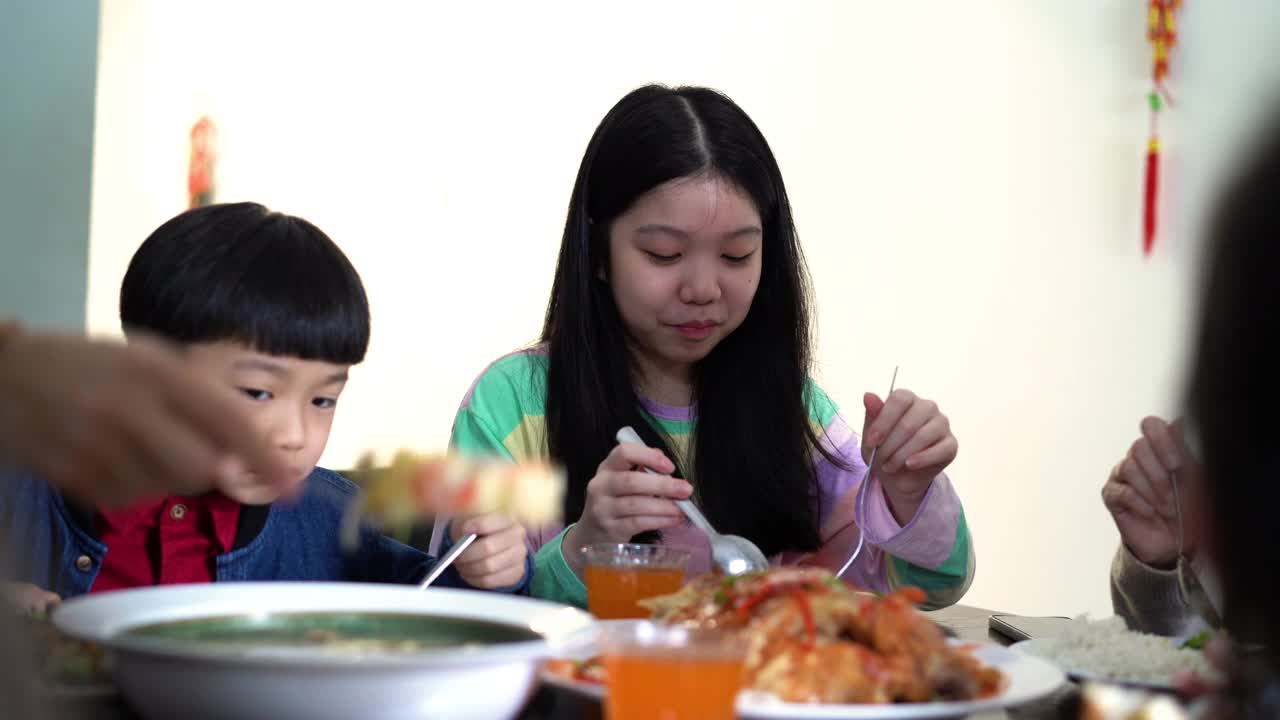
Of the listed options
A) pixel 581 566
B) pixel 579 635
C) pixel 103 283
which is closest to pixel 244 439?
pixel 579 635

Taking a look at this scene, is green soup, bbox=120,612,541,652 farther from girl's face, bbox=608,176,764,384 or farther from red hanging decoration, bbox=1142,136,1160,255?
red hanging decoration, bbox=1142,136,1160,255

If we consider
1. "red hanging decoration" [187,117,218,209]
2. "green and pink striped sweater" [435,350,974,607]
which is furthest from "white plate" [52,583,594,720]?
"red hanging decoration" [187,117,218,209]

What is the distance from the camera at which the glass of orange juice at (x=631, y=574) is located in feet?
4.30

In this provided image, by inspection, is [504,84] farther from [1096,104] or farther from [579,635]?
[579,635]

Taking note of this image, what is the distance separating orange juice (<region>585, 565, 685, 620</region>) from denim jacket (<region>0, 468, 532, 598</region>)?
16cm

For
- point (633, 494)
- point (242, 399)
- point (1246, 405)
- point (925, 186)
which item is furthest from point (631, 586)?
point (925, 186)

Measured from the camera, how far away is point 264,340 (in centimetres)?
141

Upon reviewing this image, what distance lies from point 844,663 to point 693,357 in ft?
3.83

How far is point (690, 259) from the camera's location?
1.91 meters

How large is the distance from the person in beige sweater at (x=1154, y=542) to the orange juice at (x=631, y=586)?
559 millimetres

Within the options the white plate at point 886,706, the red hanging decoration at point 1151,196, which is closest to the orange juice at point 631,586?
the white plate at point 886,706

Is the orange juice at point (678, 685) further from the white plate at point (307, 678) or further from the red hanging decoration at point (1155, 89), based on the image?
the red hanging decoration at point (1155, 89)

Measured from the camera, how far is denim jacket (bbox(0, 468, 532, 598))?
4.48ft

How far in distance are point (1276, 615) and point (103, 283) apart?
3464mm
